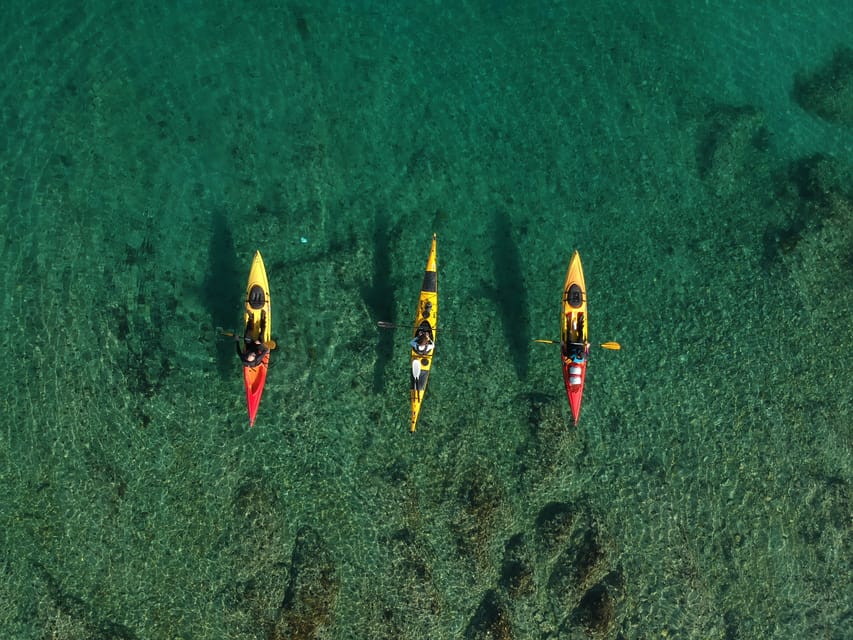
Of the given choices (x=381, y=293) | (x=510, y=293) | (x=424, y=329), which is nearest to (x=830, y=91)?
(x=510, y=293)

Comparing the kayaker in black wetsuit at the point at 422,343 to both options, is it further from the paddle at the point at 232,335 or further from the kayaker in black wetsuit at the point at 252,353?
the kayaker in black wetsuit at the point at 252,353

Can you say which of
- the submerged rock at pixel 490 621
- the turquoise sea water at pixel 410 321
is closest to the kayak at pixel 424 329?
the turquoise sea water at pixel 410 321

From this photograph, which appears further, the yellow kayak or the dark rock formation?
the dark rock formation

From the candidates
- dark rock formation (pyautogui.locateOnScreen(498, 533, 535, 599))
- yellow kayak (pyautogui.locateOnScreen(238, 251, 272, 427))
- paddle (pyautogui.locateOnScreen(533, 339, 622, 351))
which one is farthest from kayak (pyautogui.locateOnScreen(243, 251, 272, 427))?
dark rock formation (pyautogui.locateOnScreen(498, 533, 535, 599))

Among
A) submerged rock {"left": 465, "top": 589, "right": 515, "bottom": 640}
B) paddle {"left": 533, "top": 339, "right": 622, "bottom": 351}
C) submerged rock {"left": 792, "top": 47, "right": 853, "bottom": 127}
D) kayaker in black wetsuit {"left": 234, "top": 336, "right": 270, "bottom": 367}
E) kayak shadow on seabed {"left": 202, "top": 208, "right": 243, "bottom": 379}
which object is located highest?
submerged rock {"left": 792, "top": 47, "right": 853, "bottom": 127}

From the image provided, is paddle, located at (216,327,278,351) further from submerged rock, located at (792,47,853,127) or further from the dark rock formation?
submerged rock, located at (792,47,853,127)

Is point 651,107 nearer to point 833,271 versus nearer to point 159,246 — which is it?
point 833,271

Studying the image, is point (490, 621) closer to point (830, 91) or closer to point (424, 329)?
point (424, 329)
